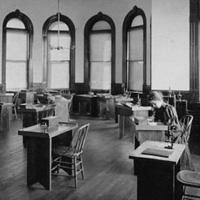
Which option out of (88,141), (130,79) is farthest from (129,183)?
(130,79)

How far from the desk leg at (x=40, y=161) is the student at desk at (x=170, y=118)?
150cm

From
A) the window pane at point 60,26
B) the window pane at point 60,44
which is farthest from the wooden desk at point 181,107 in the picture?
the window pane at point 60,26

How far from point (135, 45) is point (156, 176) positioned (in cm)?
800

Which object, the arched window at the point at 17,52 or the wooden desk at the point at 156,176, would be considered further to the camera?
the arched window at the point at 17,52

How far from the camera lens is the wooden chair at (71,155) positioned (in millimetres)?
3941

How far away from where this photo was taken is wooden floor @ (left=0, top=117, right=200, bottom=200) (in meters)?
3.69

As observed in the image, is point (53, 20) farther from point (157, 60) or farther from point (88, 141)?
point (88, 141)

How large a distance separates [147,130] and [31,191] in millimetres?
1736

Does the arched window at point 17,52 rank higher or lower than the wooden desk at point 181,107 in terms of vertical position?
Result: higher

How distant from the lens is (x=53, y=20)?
37.0 ft

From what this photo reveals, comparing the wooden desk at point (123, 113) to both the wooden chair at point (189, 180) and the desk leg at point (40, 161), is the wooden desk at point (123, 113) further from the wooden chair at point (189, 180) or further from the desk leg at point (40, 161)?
the wooden chair at point (189, 180)

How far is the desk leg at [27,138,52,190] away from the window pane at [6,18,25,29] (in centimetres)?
810

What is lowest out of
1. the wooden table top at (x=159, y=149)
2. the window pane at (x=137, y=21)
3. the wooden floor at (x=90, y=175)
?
the wooden floor at (x=90, y=175)

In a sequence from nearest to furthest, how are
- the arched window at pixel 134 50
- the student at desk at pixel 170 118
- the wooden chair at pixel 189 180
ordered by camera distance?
the wooden chair at pixel 189 180 < the student at desk at pixel 170 118 < the arched window at pixel 134 50
